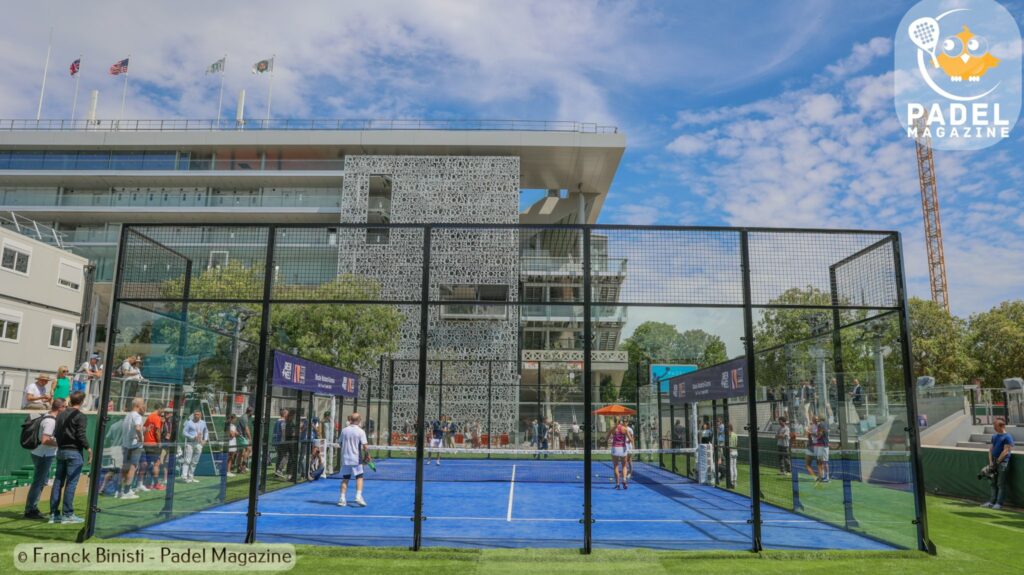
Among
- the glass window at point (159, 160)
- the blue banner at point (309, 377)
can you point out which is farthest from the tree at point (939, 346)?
the glass window at point (159, 160)

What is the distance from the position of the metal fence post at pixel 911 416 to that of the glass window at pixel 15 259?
34.8m

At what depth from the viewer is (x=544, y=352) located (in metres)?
55.0

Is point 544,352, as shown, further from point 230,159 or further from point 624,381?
point 230,159

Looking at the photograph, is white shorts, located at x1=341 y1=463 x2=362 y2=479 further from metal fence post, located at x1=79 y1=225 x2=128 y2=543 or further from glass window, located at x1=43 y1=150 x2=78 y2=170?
glass window, located at x1=43 y1=150 x2=78 y2=170

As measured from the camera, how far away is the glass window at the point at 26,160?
5491 cm

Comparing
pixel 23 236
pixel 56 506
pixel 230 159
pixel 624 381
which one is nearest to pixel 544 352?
pixel 624 381

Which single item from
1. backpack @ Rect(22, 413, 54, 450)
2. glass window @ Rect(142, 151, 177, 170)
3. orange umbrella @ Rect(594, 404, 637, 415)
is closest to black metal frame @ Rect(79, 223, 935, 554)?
backpack @ Rect(22, 413, 54, 450)

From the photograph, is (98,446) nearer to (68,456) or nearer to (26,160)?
(68,456)

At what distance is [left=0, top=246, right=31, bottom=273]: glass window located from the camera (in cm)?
2965

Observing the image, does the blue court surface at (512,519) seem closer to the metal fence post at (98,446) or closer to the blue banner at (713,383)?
the metal fence post at (98,446)

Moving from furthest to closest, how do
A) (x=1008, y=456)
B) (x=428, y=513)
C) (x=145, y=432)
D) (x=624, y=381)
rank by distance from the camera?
(x=624, y=381), (x=1008, y=456), (x=428, y=513), (x=145, y=432)

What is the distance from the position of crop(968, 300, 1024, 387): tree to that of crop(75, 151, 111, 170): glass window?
68.7 m

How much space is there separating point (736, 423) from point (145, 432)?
26658 mm

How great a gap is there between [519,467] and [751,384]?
1596 centimetres
